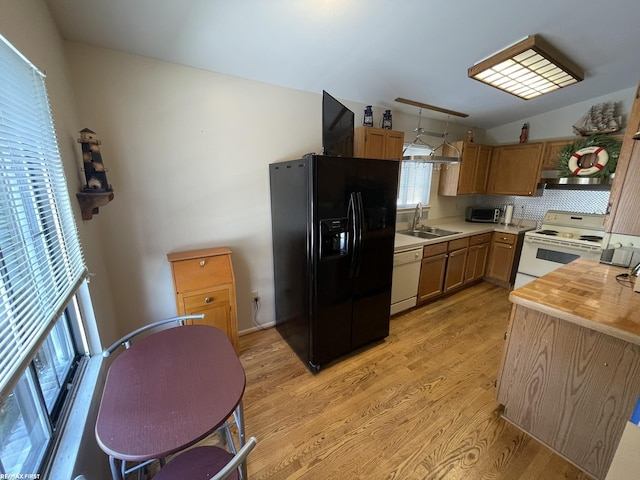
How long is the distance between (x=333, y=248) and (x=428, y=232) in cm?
209

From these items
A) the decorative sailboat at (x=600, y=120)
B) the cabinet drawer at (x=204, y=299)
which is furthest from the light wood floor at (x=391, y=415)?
the decorative sailboat at (x=600, y=120)

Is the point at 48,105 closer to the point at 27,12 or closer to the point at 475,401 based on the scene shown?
the point at 27,12

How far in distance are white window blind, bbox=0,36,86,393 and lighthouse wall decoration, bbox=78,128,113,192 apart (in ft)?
0.89

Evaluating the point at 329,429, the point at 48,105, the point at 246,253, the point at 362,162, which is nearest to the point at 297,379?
the point at 329,429

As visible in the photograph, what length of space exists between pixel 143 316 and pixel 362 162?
84.6 inches

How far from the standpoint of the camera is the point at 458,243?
325 centimetres

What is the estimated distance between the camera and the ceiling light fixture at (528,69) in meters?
1.93

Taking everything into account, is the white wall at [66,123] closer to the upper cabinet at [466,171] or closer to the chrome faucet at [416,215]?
the chrome faucet at [416,215]

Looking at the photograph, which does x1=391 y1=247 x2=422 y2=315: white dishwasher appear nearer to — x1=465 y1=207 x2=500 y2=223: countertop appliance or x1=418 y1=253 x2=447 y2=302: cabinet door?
x1=418 y1=253 x2=447 y2=302: cabinet door

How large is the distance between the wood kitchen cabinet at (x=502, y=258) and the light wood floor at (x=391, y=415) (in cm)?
141

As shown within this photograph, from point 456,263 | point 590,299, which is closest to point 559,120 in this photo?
point 456,263

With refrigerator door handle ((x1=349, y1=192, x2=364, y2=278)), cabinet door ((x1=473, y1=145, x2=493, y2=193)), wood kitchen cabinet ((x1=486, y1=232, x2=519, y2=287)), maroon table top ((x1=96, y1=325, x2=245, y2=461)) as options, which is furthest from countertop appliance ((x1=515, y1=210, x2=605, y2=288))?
maroon table top ((x1=96, y1=325, x2=245, y2=461))

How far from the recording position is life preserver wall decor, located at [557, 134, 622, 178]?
2832mm

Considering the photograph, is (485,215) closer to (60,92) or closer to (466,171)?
(466,171)
